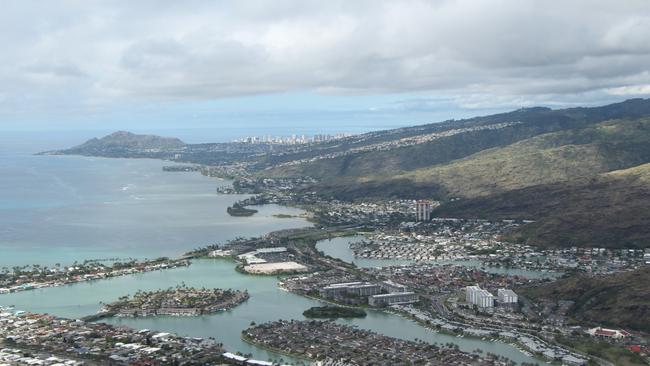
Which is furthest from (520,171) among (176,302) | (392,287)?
(176,302)

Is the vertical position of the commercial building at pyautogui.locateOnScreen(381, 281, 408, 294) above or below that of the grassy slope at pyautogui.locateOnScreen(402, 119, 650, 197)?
below

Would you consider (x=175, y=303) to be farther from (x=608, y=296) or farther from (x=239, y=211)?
(x=239, y=211)

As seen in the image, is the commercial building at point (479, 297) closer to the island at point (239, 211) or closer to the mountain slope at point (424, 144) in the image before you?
the island at point (239, 211)

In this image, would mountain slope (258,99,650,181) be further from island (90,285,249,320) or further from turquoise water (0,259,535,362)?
island (90,285,249,320)

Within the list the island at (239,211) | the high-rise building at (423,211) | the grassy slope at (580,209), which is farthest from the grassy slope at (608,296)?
the island at (239,211)

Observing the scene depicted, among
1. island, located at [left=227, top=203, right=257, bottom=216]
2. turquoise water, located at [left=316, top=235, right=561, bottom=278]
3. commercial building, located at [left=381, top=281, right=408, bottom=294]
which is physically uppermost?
island, located at [left=227, top=203, right=257, bottom=216]

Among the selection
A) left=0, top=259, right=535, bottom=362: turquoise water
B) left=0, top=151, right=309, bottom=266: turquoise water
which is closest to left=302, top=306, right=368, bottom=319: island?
left=0, top=259, right=535, bottom=362: turquoise water
